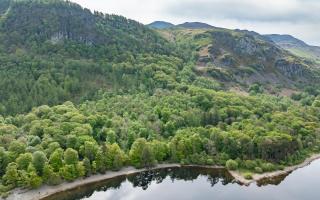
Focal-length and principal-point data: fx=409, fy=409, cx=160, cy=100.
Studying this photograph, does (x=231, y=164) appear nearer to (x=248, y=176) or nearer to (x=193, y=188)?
(x=248, y=176)

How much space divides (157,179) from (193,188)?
1244cm

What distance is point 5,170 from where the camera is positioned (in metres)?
116

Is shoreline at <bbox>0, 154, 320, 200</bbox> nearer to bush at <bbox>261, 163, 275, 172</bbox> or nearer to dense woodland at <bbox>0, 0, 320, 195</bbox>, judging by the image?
bush at <bbox>261, 163, 275, 172</bbox>

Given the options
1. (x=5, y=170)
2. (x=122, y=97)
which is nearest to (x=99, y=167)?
(x=5, y=170)

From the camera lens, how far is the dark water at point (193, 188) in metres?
116

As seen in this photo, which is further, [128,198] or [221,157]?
[221,157]

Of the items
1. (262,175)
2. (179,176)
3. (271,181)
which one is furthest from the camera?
(262,175)

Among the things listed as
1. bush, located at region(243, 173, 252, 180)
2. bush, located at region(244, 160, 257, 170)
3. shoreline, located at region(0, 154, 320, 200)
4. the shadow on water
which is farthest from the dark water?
bush, located at region(244, 160, 257, 170)

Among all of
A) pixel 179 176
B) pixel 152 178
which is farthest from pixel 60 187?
pixel 179 176

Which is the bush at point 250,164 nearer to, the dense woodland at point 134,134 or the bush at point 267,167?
the dense woodland at point 134,134

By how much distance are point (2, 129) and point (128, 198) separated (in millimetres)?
53248

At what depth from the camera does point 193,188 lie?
12350 centimetres

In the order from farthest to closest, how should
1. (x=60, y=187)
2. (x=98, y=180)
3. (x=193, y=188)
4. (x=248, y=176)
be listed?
(x=248, y=176) → (x=98, y=180) → (x=193, y=188) → (x=60, y=187)

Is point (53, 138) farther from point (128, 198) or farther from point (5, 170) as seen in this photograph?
point (128, 198)
